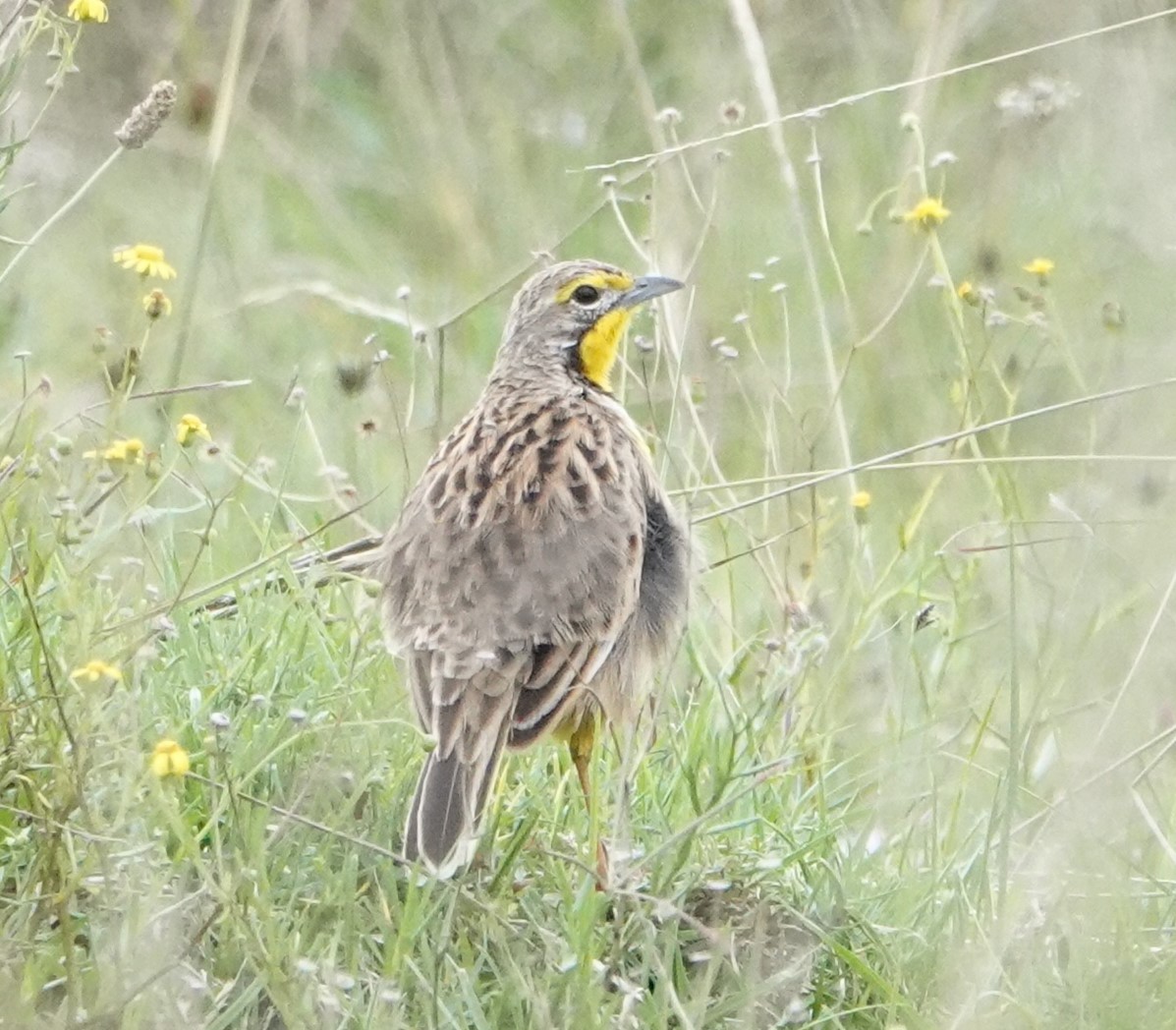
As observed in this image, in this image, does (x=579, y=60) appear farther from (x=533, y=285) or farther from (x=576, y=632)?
(x=576, y=632)

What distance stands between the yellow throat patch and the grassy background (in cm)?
11

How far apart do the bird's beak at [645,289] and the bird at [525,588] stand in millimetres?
348

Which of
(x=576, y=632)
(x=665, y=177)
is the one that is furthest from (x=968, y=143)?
(x=576, y=632)

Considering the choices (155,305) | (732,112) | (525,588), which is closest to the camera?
(155,305)

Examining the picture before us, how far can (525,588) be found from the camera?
5387 mm

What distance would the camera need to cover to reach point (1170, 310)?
7.17 m

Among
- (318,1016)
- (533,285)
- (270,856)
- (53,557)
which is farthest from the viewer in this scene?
(533,285)

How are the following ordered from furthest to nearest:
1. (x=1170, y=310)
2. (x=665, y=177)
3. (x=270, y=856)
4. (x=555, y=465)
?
(x=665, y=177) < (x=1170, y=310) < (x=555, y=465) < (x=270, y=856)

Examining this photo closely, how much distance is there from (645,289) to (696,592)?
85 centimetres

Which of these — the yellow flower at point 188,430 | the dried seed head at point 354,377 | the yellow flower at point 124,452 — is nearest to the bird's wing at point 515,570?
the dried seed head at point 354,377

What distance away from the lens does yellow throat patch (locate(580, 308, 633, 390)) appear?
21.3ft

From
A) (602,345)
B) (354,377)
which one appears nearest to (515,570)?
(354,377)

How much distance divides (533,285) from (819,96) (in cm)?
402

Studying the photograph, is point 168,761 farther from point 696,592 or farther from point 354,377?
point 696,592
